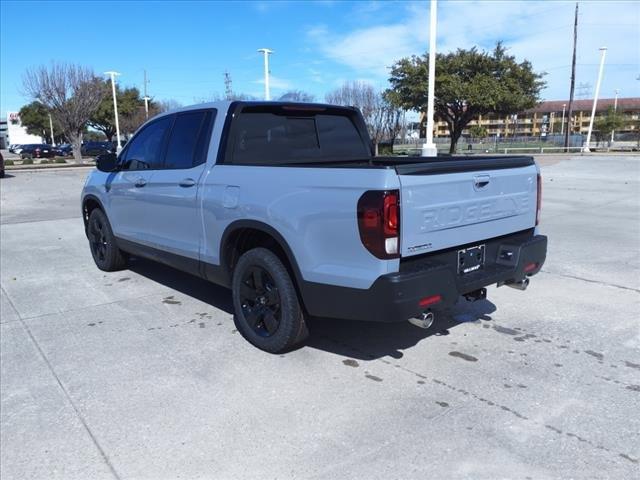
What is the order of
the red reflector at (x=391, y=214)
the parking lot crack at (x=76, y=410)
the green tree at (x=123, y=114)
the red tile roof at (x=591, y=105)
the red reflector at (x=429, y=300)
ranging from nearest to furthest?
the parking lot crack at (x=76, y=410), the red reflector at (x=391, y=214), the red reflector at (x=429, y=300), the green tree at (x=123, y=114), the red tile roof at (x=591, y=105)

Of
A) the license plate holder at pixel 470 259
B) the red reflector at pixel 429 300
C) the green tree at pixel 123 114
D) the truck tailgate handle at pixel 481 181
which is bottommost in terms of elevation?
the red reflector at pixel 429 300

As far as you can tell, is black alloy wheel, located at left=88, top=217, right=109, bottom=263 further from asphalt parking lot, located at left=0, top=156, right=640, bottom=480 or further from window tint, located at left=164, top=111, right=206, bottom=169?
window tint, located at left=164, top=111, right=206, bottom=169

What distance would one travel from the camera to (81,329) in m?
4.78

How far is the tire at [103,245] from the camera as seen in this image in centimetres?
650

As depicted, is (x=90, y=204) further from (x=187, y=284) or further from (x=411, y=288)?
(x=411, y=288)

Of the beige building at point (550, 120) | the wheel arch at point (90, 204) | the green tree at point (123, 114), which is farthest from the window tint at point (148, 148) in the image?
the beige building at point (550, 120)

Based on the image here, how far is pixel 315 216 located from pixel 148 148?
2787 millimetres

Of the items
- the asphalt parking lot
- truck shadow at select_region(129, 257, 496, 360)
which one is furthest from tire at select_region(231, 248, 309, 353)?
truck shadow at select_region(129, 257, 496, 360)

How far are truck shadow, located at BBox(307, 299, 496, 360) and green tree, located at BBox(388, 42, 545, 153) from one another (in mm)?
32977

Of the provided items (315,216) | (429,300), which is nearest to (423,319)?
(429,300)

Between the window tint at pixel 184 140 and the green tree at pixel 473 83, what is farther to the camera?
the green tree at pixel 473 83

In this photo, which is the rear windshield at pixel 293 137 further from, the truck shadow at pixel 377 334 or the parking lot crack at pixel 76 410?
the parking lot crack at pixel 76 410

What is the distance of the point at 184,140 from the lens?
490cm

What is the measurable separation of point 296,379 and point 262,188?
4.47ft
